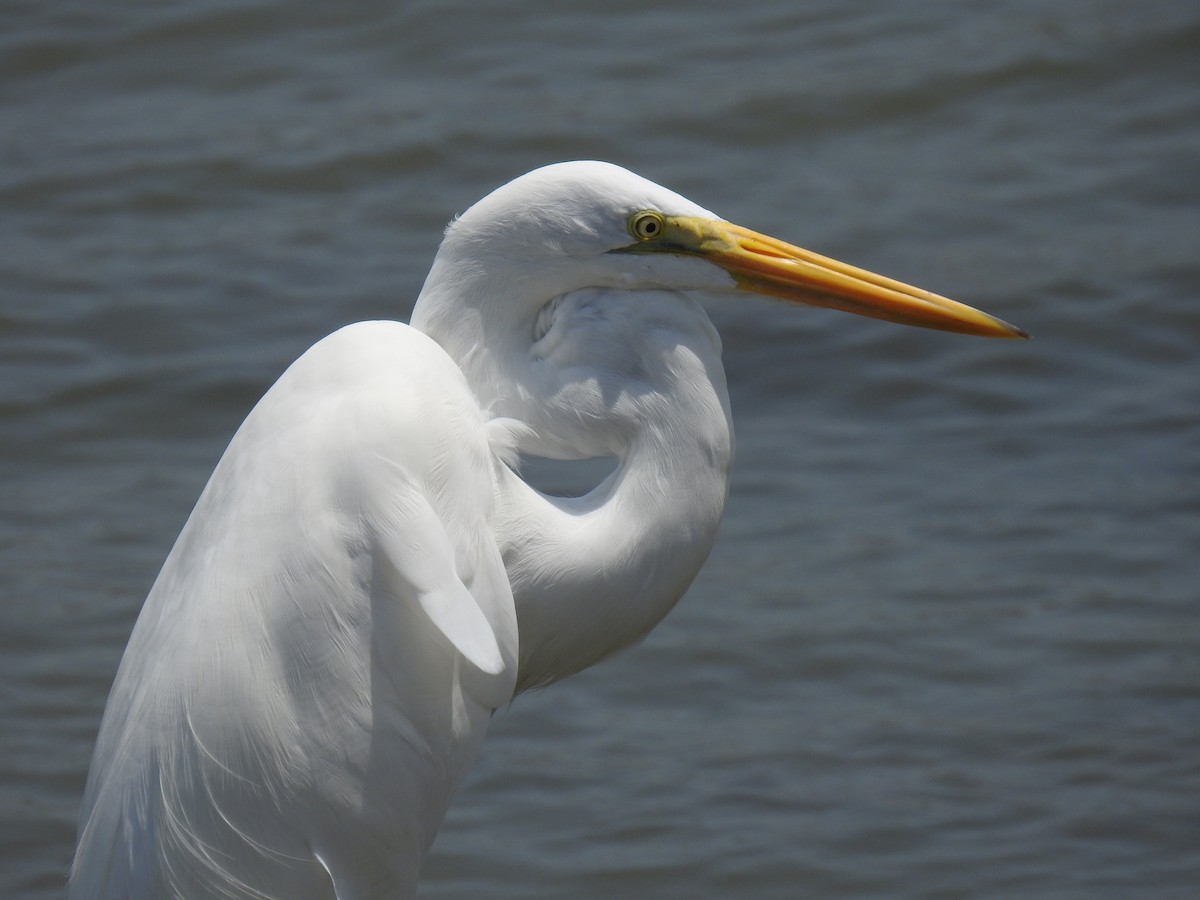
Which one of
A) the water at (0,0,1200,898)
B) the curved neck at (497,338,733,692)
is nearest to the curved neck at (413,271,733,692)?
the curved neck at (497,338,733,692)

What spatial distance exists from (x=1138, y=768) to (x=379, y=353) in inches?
89.4

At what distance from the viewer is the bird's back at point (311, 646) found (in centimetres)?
241

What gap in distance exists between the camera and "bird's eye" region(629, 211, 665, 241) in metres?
2.44

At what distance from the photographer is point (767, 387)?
17.1ft

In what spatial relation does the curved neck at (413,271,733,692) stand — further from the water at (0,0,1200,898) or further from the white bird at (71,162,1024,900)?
the water at (0,0,1200,898)

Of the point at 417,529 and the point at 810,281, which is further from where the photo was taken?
the point at 810,281

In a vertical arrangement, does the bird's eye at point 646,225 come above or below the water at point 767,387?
above

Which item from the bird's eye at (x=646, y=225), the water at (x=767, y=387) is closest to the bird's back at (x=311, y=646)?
the bird's eye at (x=646, y=225)

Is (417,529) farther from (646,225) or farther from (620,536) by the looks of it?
(646,225)

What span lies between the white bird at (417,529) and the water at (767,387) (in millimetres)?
1261

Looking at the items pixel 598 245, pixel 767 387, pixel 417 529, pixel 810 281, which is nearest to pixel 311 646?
pixel 417 529

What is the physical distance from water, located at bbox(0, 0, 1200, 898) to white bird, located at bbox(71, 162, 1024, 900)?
1261 mm

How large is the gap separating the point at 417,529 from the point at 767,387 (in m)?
2.96

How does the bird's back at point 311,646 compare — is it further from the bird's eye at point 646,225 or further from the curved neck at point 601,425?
the bird's eye at point 646,225
